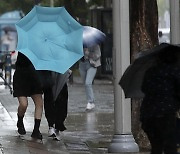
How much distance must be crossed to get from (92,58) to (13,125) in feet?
11.9

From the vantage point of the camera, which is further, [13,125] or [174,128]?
[13,125]

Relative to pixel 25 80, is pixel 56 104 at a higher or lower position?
lower

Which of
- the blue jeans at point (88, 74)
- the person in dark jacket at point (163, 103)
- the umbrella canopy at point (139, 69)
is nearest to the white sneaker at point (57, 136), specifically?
the umbrella canopy at point (139, 69)

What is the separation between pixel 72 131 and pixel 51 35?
7.77 feet

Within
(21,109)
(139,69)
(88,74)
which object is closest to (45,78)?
(21,109)

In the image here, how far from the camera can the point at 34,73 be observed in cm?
1100

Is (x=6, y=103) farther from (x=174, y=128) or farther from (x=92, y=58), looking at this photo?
(x=174, y=128)

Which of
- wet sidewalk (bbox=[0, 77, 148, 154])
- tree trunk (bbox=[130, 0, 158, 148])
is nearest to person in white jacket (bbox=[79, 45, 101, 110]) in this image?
wet sidewalk (bbox=[0, 77, 148, 154])

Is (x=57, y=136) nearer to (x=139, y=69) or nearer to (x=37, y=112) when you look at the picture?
(x=37, y=112)

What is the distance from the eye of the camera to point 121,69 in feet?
32.5

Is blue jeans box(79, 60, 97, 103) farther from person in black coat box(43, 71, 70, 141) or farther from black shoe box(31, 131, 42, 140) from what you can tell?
black shoe box(31, 131, 42, 140)

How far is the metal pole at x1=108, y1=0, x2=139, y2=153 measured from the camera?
9.89 metres

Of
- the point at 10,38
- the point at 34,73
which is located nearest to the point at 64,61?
the point at 34,73

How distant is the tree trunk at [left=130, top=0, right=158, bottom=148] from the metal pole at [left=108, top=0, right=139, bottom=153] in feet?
3.36
